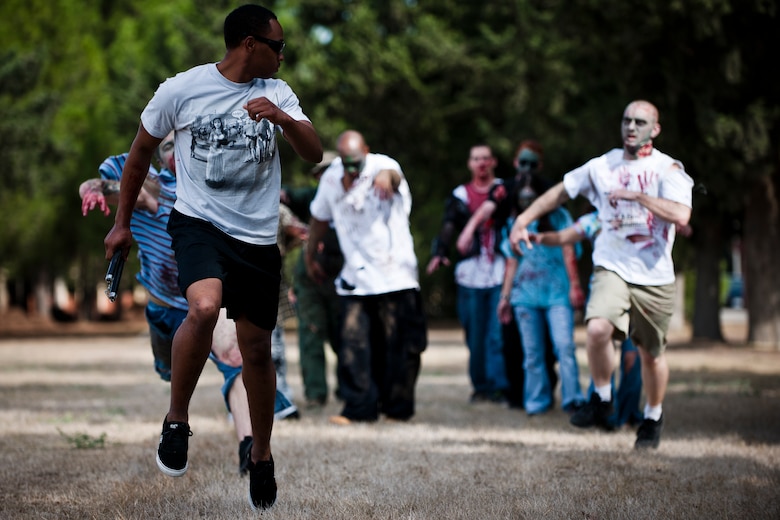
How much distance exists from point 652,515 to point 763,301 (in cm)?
1758

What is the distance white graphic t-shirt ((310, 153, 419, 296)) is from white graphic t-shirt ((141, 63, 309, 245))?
4111 millimetres

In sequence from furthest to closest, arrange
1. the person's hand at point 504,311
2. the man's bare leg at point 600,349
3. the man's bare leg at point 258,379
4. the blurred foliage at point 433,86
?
1. the blurred foliage at point 433,86
2. the person's hand at point 504,311
3. the man's bare leg at point 600,349
4. the man's bare leg at point 258,379

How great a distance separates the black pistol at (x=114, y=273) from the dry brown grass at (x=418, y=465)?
1.03 meters

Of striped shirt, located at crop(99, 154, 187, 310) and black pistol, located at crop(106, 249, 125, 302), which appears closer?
black pistol, located at crop(106, 249, 125, 302)

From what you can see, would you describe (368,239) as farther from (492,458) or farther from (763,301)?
(763,301)

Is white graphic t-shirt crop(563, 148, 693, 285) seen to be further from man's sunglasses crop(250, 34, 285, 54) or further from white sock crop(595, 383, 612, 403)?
man's sunglasses crop(250, 34, 285, 54)

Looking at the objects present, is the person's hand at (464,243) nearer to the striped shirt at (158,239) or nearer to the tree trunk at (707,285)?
the striped shirt at (158,239)

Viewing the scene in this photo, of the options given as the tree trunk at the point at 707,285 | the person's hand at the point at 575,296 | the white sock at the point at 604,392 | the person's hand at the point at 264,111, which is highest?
the person's hand at the point at 264,111

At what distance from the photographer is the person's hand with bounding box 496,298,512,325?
10.1m

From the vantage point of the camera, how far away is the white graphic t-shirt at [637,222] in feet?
23.1

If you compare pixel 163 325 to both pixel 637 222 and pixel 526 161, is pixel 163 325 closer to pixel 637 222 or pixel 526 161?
pixel 637 222

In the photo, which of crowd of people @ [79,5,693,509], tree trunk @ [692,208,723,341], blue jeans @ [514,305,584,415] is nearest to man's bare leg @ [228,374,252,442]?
crowd of people @ [79,5,693,509]

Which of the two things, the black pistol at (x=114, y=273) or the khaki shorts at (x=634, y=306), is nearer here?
the black pistol at (x=114, y=273)

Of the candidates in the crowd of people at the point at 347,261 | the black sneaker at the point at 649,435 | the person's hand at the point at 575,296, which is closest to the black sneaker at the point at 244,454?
the crowd of people at the point at 347,261
